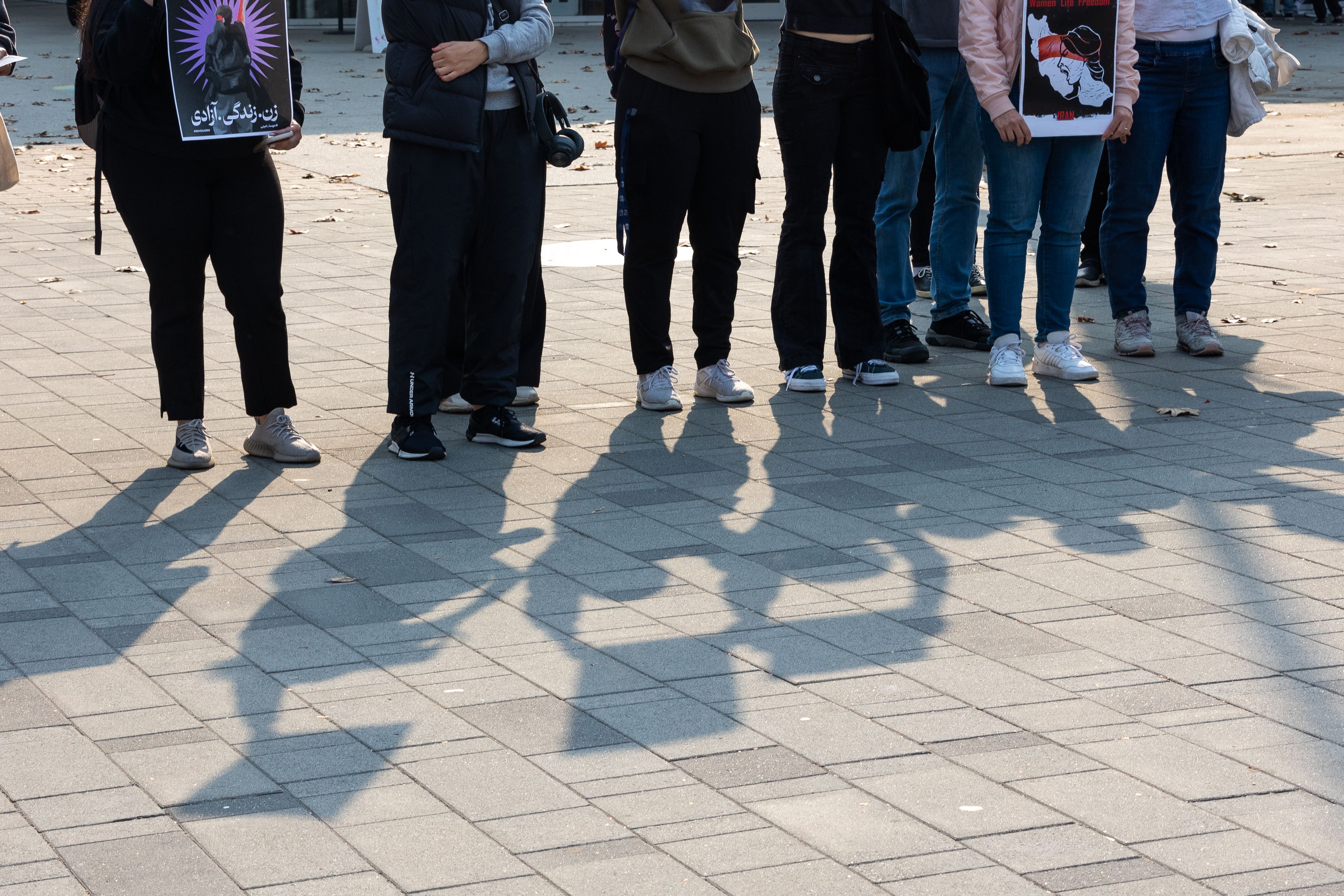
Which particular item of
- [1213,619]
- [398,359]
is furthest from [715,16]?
[1213,619]

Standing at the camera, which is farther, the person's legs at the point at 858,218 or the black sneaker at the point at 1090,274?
A: the black sneaker at the point at 1090,274

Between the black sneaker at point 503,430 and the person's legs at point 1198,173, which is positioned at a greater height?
the person's legs at point 1198,173

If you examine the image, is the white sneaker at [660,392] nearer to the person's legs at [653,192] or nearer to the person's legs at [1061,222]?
the person's legs at [653,192]

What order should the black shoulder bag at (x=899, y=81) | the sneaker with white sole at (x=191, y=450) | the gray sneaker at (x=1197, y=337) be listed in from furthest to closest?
the gray sneaker at (x=1197, y=337)
the black shoulder bag at (x=899, y=81)
the sneaker with white sole at (x=191, y=450)

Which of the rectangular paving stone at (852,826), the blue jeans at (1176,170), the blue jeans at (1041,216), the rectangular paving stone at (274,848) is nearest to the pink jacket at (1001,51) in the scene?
the blue jeans at (1041,216)

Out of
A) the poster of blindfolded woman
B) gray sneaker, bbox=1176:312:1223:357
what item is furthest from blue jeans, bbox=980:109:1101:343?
gray sneaker, bbox=1176:312:1223:357

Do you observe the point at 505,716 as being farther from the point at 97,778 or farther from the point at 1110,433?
the point at 1110,433

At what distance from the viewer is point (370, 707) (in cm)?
380

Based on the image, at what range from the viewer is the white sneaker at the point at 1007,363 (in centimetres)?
692

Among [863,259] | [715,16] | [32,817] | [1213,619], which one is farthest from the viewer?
[863,259]

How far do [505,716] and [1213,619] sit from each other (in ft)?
6.01

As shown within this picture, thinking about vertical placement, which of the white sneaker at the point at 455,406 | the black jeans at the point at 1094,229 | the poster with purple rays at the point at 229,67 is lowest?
the white sneaker at the point at 455,406

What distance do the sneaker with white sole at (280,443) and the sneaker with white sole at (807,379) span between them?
1966 millimetres

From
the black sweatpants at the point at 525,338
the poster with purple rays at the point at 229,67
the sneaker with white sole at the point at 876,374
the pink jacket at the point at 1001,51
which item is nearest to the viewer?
the poster with purple rays at the point at 229,67
